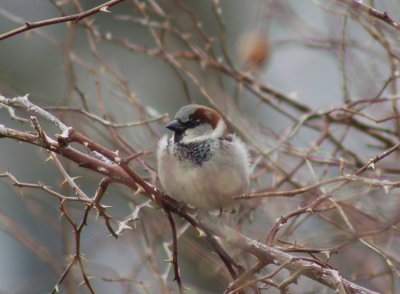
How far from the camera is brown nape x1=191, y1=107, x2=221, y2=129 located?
11.0 feet

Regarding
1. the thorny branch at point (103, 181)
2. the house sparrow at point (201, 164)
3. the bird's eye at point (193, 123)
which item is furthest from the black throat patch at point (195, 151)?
the thorny branch at point (103, 181)

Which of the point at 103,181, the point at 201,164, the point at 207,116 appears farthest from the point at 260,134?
the point at 103,181

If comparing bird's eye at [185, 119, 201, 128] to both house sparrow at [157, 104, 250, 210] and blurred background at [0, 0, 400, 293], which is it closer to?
house sparrow at [157, 104, 250, 210]

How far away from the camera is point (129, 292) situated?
2.98 meters

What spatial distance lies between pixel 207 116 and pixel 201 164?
0.33 meters

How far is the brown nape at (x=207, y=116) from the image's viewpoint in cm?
334

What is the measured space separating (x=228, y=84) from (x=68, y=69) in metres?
5.45

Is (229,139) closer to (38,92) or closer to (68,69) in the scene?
(68,69)

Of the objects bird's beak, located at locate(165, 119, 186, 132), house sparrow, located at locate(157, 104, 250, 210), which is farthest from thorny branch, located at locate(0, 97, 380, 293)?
bird's beak, located at locate(165, 119, 186, 132)

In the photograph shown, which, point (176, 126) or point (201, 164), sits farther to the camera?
point (176, 126)

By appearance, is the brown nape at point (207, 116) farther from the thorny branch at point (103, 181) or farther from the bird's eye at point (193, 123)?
the thorny branch at point (103, 181)

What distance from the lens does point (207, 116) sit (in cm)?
336

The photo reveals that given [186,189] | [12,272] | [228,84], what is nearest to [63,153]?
[186,189]

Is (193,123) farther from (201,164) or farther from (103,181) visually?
(103,181)
